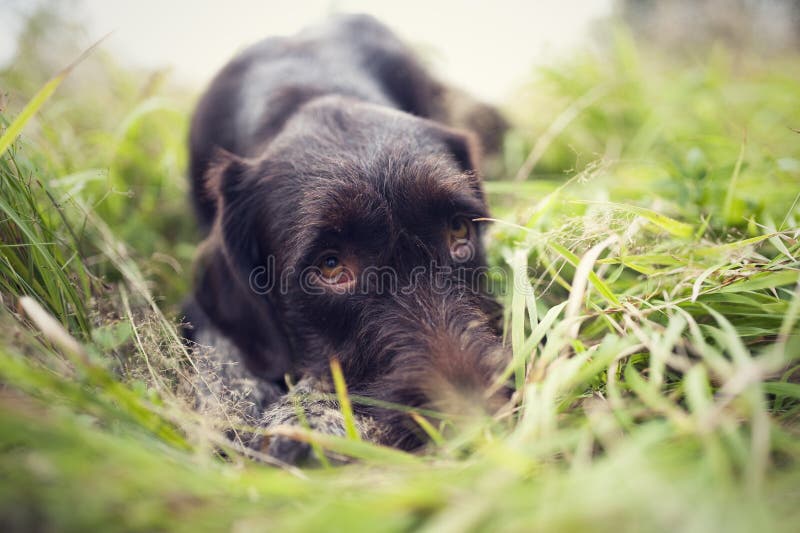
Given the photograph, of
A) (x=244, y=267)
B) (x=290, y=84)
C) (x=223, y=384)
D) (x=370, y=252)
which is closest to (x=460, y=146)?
(x=370, y=252)

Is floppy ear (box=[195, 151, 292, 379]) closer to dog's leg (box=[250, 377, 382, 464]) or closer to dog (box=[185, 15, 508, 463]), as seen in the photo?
dog (box=[185, 15, 508, 463])

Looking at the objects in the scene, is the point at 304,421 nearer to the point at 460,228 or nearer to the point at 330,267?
the point at 330,267

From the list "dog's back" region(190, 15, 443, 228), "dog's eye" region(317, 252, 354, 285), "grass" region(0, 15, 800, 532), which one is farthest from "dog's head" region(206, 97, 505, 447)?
"dog's back" region(190, 15, 443, 228)

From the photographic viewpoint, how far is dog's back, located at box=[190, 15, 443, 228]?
118 inches

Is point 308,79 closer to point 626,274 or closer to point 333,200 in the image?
point 333,200

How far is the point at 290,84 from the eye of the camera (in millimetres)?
3051

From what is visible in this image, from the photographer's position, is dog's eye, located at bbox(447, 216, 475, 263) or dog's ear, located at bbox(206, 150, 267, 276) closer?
dog's eye, located at bbox(447, 216, 475, 263)

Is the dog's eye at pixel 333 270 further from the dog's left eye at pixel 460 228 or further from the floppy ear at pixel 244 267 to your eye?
the dog's left eye at pixel 460 228

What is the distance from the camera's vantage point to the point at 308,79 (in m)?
3.13

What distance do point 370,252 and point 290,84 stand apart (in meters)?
1.48

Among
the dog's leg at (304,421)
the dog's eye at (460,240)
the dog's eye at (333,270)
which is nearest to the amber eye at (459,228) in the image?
the dog's eye at (460,240)

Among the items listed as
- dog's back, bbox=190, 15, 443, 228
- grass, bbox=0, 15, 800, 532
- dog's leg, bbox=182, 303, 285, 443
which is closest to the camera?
grass, bbox=0, 15, 800, 532

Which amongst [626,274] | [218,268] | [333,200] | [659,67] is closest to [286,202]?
[333,200]

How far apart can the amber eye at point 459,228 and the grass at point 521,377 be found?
270mm
